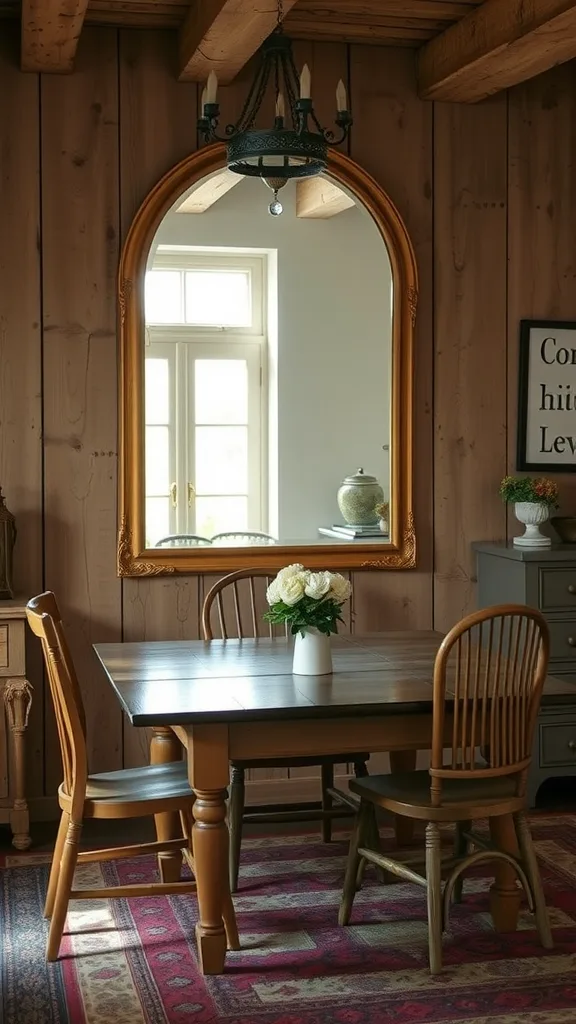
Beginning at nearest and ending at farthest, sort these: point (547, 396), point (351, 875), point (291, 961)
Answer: point (291, 961), point (351, 875), point (547, 396)

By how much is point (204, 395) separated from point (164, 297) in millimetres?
386

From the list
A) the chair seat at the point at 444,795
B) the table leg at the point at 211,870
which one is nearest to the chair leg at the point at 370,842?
the chair seat at the point at 444,795

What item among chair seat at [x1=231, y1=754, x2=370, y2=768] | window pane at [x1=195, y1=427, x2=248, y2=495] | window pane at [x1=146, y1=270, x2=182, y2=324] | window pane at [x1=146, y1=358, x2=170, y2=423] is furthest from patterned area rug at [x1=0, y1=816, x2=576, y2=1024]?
window pane at [x1=146, y1=270, x2=182, y2=324]

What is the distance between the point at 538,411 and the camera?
193 inches

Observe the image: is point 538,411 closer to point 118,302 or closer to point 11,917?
point 118,302

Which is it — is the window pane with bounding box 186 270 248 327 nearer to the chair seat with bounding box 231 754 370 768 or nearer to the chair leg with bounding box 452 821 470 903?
the chair seat with bounding box 231 754 370 768

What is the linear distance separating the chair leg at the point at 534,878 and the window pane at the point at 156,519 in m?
1.86

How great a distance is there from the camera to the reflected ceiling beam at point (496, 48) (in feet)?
12.5

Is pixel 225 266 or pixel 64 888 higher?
pixel 225 266

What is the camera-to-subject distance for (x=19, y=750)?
4.08 m

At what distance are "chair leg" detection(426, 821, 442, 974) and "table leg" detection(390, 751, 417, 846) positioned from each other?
2.97 ft

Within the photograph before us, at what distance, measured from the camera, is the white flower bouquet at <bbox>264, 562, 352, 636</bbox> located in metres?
3.27

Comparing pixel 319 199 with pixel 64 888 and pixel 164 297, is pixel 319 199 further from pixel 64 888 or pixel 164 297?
pixel 64 888

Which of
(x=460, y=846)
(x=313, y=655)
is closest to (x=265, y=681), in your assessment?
(x=313, y=655)
